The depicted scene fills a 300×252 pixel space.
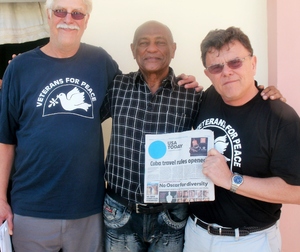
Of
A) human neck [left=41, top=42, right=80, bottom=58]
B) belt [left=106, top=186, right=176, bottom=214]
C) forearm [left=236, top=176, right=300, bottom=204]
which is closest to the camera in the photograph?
forearm [left=236, top=176, right=300, bottom=204]

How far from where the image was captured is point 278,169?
1.80 meters

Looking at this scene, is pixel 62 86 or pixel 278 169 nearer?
pixel 278 169

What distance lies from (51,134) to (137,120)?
0.55 meters

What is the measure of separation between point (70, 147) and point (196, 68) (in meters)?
1.52

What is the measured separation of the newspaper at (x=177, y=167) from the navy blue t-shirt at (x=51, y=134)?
44 centimetres

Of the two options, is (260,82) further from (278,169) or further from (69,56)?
(69,56)

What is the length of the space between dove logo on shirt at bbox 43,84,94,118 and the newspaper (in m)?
0.50

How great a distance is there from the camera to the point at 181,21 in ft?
Result: 10.2

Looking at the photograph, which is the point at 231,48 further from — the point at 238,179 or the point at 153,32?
the point at 238,179

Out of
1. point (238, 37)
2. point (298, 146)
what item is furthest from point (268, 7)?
point (298, 146)

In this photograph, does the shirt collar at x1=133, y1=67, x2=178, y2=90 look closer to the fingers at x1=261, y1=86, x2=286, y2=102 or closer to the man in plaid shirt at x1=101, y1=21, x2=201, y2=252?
the man in plaid shirt at x1=101, y1=21, x2=201, y2=252

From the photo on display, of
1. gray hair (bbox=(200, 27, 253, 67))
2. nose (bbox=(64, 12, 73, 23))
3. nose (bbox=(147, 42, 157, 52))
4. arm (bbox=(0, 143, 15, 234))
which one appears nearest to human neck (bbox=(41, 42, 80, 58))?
nose (bbox=(64, 12, 73, 23))

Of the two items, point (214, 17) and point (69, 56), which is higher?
point (214, 17)

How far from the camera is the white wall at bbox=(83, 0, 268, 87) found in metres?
3.02
